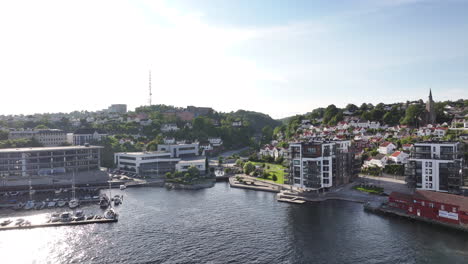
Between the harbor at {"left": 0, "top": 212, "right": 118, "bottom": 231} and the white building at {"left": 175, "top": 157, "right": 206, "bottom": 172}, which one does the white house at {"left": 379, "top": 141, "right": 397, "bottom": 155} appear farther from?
the harbor at {"left": 0, "top": 212, "right": 118, "bottom": 231}

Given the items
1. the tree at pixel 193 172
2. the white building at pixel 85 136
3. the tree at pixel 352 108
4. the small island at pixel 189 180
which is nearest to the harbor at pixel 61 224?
the small island at pixel 189 180

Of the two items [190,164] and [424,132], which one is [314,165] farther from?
[424,132]

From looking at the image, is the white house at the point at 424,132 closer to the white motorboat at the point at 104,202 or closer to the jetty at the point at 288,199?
the jetty at the point at 288,199

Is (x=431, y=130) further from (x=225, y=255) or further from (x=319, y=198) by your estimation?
(x=225, y=255)

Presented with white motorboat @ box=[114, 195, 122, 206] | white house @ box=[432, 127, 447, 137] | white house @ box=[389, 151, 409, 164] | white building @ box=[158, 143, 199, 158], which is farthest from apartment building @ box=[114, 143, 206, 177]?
white house @ box=[432, 127, 447, 137]

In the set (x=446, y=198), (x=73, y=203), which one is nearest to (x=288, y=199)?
(x=446, y=198)

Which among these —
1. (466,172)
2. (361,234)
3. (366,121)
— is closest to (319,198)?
(361,234)
